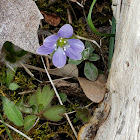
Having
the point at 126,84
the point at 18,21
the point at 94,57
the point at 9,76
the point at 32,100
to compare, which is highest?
the point at 18,21

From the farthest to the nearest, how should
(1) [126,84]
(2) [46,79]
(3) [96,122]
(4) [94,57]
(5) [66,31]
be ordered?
(2) [46,79]
(4) [94,57]
(5) [66,31]
(3) [96,122]
(1) [126,84]

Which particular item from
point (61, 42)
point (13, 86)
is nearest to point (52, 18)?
point (61, 42)

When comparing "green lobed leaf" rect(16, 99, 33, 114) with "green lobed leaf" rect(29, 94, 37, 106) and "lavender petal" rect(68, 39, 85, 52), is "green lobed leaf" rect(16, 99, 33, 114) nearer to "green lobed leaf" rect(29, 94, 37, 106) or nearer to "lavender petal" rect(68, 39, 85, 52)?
"green lobed leaf" rect(29, 94, 37, 106)

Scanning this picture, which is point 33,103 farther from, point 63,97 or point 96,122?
point 96,122

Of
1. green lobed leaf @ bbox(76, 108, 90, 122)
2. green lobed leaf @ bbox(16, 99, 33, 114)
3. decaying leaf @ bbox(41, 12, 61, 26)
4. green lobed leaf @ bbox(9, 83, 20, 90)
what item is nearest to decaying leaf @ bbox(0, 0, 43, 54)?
decaying leaf @ bbox(41, 12, 61, 26)

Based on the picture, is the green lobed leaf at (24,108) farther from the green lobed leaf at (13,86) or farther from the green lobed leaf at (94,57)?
the green lobed leaf at (94,57)

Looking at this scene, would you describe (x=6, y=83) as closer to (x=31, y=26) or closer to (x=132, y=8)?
(x=31, y=26)
